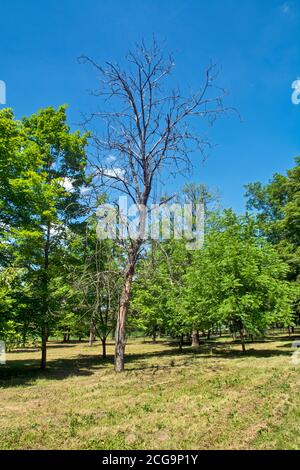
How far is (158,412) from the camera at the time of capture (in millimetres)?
7441

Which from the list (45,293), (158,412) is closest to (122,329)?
(45,293)

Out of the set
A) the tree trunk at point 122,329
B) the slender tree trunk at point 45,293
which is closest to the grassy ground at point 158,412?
the tree trunk at point 122,329

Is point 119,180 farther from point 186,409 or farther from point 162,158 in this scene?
point 186,409

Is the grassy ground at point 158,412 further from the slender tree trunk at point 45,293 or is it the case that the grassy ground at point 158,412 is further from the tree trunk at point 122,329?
the slender tree trunk at point 45,293

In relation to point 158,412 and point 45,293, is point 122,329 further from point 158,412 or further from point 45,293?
point 158,412

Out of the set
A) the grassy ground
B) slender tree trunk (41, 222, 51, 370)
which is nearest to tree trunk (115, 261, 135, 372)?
the grassy ground

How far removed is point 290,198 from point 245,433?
30.7m

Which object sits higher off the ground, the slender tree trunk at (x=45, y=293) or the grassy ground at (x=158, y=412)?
the slender tree trunk at (x=45, y=293)

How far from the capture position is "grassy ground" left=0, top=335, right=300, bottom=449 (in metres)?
5.65

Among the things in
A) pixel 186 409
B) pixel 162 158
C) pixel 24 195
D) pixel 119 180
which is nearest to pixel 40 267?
pixel 24 195

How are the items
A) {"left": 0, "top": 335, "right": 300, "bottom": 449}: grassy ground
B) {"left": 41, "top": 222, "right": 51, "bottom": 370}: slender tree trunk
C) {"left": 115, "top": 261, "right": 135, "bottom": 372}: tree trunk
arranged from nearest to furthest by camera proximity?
1. {"left": 0, "top": 335, "right": 300, "bottom": 449}: grassy ground
2. {"left": 115, "top": 261, "right": 135, "bottom": 372}: tree trunk
3. {"left": 41, "top": 222, "right": 51, "bottom": 370}: slender tree trunk

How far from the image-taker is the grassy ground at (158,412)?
18.5ft

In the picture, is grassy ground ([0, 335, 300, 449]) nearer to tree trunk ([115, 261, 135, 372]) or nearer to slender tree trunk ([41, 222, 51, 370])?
tree trunk ([115, 261, 135, 372])

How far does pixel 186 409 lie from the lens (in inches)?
299
